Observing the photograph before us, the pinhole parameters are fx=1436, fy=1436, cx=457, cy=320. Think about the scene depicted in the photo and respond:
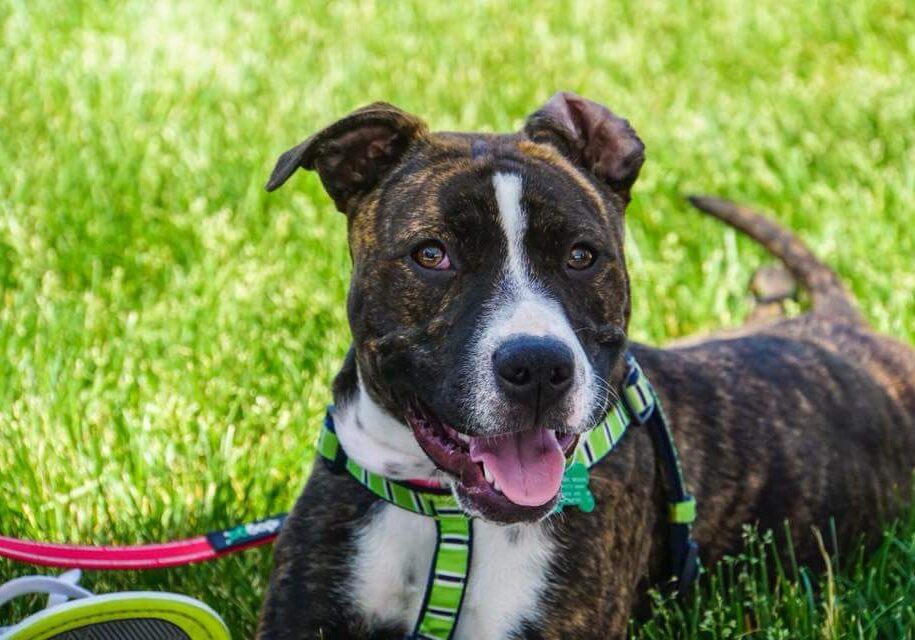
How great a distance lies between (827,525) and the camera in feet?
14.8

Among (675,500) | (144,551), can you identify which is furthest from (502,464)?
(144,551)

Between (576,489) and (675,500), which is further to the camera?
(675,500)

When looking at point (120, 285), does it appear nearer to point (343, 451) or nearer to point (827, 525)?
point (343, 451)

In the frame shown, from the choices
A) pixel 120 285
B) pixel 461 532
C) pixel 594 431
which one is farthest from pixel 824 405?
pixel 120 285

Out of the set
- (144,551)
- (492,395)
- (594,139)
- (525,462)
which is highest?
(594,139)

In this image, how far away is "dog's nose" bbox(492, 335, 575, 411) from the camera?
3.26m

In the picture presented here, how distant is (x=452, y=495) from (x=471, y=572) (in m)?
0.20

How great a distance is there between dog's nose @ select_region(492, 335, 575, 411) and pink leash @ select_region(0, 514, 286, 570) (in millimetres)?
1148

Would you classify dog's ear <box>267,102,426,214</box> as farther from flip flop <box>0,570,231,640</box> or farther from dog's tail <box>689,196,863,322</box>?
dog's tail <box>689,196,863,322</box>

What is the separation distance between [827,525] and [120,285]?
3.14 m

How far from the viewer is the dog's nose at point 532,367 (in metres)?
3.26

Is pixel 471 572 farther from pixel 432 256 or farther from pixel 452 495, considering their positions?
pixel 432 256

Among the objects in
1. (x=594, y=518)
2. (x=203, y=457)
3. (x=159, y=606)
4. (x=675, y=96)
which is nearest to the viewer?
(x=159, y=606)

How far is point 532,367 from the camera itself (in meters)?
3.26
